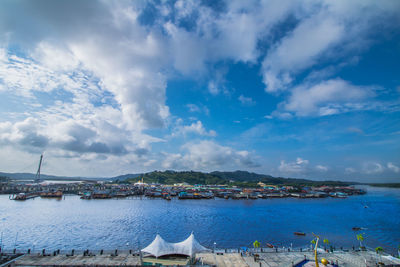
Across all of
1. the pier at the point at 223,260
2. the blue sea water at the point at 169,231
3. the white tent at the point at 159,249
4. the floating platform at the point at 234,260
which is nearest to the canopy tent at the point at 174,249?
the white tent at the point at 159,249

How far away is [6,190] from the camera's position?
11031cm

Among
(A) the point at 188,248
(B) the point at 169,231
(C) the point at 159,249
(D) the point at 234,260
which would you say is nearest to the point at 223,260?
(D) the point at 234,260

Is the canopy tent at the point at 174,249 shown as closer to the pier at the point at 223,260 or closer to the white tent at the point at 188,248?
the white tent at the point at 188,248

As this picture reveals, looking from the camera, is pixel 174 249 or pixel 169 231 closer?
pixel 174 249

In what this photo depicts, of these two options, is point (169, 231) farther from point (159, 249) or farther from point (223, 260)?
point (223, 260)

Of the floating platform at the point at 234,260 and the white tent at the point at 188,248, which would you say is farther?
the white tent at the point at 188,248

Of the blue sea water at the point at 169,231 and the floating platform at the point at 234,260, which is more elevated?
the floating platform at the point at 234,260

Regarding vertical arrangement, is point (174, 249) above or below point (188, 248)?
below

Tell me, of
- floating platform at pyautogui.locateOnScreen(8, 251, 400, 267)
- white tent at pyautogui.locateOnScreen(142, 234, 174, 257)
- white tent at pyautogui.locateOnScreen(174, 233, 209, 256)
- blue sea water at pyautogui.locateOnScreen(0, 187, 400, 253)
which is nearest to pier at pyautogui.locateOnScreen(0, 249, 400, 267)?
floating platform at pyautogui.locateOnScreen(8, 251, 400, 267)

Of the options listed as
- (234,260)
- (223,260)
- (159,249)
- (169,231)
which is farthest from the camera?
(169,231)

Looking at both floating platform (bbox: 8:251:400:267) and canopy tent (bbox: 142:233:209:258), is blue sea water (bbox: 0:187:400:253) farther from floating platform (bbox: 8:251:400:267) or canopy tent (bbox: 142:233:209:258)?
floating platform (bbox: 8:251:400:267)

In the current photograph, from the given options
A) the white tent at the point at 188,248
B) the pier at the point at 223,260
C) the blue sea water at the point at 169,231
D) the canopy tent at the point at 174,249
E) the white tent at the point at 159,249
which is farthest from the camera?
the blue sea water at the point at 169,231

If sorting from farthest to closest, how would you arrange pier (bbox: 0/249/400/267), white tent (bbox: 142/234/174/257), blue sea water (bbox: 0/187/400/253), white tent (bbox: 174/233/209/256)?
1. blue sea water (bbox: 0/187/400/253)
2. white tent (bbox: 142/234/174/257)
3. white tent (bbox: 174/233/209/256)
4. pier (bbox: 0/249/400/267)

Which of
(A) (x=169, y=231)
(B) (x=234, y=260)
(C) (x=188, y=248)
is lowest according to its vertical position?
(A) (x=169, y=231)
